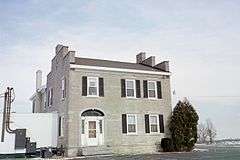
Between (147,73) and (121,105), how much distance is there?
4.08 meters

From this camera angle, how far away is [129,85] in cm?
2978

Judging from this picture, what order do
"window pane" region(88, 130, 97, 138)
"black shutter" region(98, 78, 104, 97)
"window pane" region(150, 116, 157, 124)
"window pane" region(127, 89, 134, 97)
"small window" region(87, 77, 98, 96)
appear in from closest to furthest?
"window pane" region(88, 130, 97, 138), "small window" region(87, 77, 98, 96), "black shutter" region(98, 78, 104, 97), "window pane" region(127, 89, 134, 97), "window pane" region(150, 116, 157, 124)

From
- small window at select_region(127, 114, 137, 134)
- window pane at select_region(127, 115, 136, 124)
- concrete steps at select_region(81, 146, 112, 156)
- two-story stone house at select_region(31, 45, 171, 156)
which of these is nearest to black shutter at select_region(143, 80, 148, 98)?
two-story stone house at select_region(31, 45, 171, 156)

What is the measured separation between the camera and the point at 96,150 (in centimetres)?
2680

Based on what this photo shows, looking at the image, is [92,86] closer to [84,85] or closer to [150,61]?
[84,85]

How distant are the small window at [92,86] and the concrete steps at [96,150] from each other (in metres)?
4.47

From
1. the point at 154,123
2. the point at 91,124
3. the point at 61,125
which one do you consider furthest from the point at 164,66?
the point at 61,125

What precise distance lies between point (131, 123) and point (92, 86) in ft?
15.7

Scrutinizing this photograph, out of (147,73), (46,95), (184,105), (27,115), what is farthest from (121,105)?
(46,95)

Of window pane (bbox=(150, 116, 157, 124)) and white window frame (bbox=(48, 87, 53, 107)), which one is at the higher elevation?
white window frame (bbox=(48, 87, 53, 107))

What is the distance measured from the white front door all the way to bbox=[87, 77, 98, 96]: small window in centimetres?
204

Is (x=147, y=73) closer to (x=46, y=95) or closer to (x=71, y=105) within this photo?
(x=71, y=105)

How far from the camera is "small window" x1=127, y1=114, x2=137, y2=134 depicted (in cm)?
2880

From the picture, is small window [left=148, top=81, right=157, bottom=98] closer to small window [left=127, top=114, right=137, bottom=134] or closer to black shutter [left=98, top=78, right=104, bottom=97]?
small window [left=127, top=114, right=137, bottom=134]
